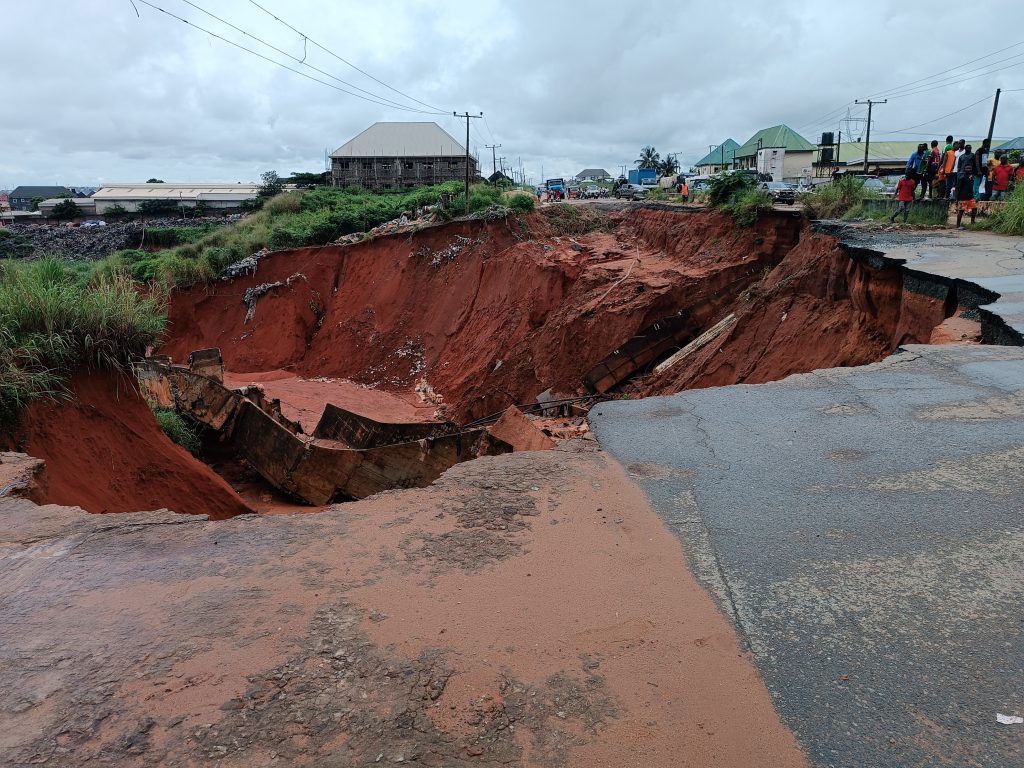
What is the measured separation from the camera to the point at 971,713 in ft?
7.14

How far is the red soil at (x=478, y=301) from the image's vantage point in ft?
48.3

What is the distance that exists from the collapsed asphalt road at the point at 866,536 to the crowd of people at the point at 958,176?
951 cm

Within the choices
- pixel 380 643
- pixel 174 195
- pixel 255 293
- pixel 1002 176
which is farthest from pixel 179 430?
pixel 174 195

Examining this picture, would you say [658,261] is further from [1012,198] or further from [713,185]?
[1012,198]

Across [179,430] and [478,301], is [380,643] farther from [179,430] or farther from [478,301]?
[478,301]

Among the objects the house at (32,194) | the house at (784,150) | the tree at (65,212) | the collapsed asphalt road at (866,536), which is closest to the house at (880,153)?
the house at (784,150)

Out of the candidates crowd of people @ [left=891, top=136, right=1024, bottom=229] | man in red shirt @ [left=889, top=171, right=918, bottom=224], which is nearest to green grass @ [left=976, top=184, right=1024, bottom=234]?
crowd of people @ [left=891, top=136, right=1024, bottom=229]

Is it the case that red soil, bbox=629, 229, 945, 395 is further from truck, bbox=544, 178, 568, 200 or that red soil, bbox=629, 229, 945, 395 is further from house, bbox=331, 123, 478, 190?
house, bbox=331, 123, 478, 190

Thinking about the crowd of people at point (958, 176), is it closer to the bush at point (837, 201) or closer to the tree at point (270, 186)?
the bush at point (837, 201)

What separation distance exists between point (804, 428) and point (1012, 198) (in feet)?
37.0

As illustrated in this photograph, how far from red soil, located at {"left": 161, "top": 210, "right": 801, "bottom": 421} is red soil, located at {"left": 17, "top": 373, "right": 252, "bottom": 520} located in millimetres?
8692

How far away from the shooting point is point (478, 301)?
63.4 feet

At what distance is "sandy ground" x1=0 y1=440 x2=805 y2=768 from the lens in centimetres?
219

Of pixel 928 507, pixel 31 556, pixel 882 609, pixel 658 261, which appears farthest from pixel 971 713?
pixel 658 261
